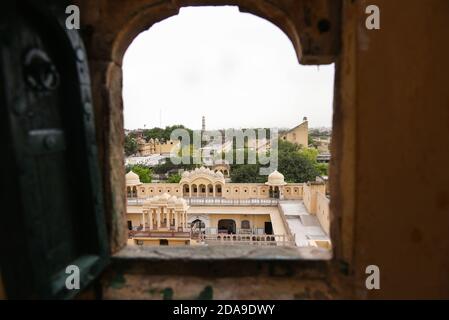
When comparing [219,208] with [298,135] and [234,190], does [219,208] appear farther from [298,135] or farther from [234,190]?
[298,135]

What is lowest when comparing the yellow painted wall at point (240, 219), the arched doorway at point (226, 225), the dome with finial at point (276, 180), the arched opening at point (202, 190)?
the arched doorway at point (226, 225)

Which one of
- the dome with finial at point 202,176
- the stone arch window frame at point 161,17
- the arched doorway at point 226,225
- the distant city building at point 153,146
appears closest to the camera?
the stone arch window frame at point 161,17

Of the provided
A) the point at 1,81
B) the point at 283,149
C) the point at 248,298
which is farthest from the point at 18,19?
the point at 283,149

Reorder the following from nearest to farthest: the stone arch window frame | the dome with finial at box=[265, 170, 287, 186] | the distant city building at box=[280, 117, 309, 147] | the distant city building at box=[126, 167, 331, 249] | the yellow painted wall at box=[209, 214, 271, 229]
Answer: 1. the stone arch window frame
2. the distant city building at box=[126, 167, 331, 249]
3. the dome with finial at box=[265, 170, 287, 186]
4. the yellow painted wall at box=[209, 214, 271, 229]
5. the distant city building at box=[280, 117, 309, 147]

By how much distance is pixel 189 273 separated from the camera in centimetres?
128

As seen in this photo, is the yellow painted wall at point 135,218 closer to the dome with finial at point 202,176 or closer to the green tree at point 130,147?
the dome with finial at point 202,176

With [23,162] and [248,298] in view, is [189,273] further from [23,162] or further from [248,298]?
[23,162]

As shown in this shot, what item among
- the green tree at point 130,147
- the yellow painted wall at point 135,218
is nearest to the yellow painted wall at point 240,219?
the yellow painted wall at point 135,218

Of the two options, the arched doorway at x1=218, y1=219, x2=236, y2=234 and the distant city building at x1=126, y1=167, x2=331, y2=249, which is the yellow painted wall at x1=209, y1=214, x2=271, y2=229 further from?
the arched doorway at x1=218, y1=219, x2=236, y2=234

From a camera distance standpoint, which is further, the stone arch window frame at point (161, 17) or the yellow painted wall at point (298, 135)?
the yellow painted wall at point (298, 135)

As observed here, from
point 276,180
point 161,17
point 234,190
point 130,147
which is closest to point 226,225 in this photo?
point 234,190

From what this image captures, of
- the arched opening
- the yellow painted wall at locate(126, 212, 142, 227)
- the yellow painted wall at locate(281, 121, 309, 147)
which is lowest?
the yellow painted wall at locate(126, 212, 142, 227)

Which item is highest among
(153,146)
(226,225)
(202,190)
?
(153,146)

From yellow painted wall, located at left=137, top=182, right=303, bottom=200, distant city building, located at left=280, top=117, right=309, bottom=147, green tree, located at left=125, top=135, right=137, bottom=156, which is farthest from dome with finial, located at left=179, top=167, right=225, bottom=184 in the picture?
green tree, located at left=125, top=135, right=137, bottom=156
